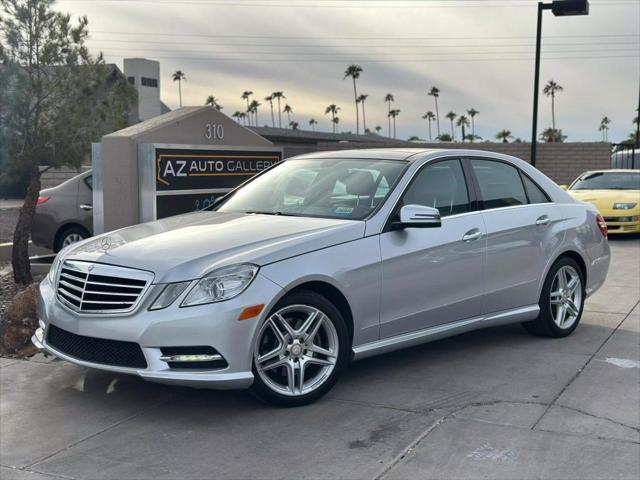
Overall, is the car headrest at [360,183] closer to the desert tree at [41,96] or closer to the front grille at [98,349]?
the front grille at [98,349]

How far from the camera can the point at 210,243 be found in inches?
192

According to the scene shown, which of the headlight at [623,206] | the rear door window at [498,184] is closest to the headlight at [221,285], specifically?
the rear door window at [498,184]

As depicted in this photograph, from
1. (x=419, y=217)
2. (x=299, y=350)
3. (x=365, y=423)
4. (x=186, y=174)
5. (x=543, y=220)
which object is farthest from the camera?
(x=186, y=174)

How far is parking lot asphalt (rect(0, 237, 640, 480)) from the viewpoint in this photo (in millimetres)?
4047

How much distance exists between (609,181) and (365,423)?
13.1 metres

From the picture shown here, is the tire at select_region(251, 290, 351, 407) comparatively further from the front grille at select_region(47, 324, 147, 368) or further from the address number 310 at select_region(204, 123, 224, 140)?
the address number 310 at select_region(204, 123, 224, 140)

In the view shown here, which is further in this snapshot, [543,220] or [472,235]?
[543,220]

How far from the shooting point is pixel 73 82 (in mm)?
9625

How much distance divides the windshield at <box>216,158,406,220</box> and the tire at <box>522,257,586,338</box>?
1.84 metres

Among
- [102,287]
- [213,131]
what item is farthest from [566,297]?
[213,131]

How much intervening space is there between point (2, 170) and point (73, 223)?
298 centimetres

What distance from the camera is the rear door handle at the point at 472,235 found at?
5859 millimetres

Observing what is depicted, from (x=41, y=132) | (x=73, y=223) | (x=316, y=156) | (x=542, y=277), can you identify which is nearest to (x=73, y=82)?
(x=41, y=132)

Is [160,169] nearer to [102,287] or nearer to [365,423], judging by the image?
[102,287]
